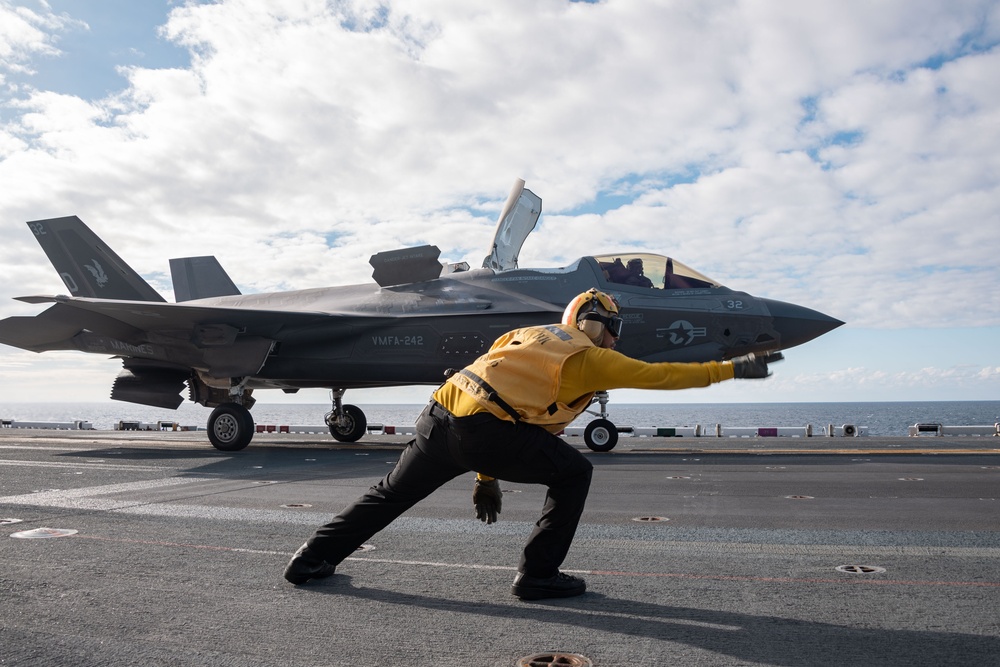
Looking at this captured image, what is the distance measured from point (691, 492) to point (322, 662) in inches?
236

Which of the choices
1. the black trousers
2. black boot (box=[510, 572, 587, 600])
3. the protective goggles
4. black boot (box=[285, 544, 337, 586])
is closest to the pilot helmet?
the protective goggles

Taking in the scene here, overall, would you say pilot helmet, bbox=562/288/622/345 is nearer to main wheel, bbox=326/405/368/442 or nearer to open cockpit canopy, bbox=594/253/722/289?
open cockpit canopy, bbox=594/253/722/289

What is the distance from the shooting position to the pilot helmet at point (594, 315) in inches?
161

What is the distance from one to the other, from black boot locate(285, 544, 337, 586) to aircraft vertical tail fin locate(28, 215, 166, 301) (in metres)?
16.9

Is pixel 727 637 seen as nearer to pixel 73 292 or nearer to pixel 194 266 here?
pixel 73 292

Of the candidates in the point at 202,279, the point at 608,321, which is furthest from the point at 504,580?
the point at 202,279

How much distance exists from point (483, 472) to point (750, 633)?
1.50 meters

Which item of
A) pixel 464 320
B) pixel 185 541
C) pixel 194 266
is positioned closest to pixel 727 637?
pixel 185 541

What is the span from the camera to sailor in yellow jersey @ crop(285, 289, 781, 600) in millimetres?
3789

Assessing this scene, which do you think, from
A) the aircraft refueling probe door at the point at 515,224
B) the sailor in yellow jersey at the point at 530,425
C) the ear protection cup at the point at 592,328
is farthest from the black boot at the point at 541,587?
the aircraft refueling probe door at the point at 515,224

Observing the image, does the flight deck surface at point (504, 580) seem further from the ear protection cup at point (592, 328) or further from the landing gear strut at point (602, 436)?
the landing gear strut at point (602, 436)

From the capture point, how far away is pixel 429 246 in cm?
1581

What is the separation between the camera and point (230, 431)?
15.1 meters

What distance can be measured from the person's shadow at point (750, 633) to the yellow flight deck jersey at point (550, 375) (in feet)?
3.17
